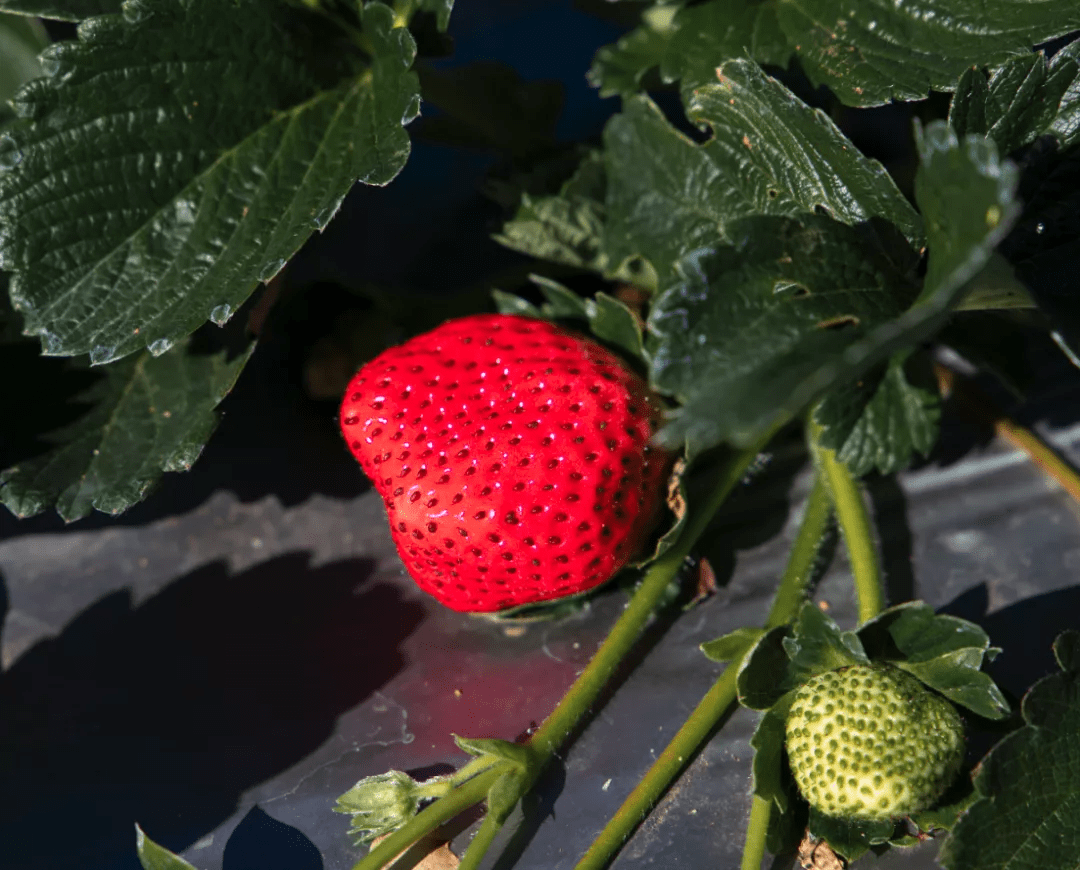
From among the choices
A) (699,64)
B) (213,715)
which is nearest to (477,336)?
(699,64)

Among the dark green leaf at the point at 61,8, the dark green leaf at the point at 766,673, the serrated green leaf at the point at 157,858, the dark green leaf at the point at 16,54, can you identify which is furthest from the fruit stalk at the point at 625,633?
the dark green leaf at the point at 16,54

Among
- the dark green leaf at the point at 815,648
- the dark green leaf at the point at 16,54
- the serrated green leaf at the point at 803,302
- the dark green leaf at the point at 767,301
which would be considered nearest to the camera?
the serrated green leaf at the point at 803,302

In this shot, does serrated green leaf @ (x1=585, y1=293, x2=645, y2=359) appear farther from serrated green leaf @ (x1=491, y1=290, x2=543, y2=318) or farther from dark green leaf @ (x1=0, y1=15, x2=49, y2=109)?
dark green leaf @ (x1=0, y1=15, x2=49, y2=109)

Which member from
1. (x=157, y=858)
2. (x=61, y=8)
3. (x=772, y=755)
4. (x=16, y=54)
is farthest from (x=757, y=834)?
(x=16, y=54)

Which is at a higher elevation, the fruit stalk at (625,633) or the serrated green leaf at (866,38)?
the serrated green leaf at (866,38)

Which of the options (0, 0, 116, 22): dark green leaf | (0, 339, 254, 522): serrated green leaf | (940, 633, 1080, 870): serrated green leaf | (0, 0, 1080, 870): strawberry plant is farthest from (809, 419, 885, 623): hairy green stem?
(0, 0, 116, 22): dark green leaf

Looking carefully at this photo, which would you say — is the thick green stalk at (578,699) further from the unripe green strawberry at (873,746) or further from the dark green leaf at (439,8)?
the dark green leaf at (439,8)
